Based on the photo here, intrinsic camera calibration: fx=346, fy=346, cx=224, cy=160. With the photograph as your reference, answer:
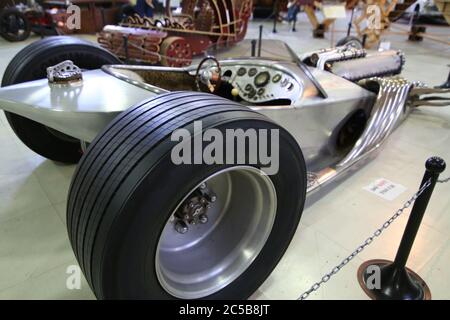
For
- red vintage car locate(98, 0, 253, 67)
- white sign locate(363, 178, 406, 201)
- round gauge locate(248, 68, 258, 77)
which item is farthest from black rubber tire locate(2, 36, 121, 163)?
red vintage car locate(98, 0, 253, 67)

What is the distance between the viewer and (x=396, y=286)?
185 centimetres

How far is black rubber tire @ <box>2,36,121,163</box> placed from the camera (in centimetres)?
244

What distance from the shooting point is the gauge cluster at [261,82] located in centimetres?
258

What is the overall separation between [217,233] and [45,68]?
5.81ft

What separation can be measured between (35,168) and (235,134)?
7.44 ft

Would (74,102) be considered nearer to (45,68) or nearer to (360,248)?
(45,68)

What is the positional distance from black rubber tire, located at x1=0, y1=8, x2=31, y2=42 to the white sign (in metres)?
8.83

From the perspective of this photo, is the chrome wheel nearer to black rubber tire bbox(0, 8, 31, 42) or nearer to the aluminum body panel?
the aluminum body panel

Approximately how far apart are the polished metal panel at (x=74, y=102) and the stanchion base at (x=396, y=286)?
161cm

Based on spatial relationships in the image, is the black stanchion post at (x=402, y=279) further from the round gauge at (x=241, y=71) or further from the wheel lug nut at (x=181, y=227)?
the round gauge at (x=241, y=71)

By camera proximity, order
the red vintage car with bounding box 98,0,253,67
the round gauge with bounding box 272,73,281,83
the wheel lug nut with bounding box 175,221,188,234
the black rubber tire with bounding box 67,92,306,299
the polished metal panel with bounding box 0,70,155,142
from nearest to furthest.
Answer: the black rubber tire with bounding box 67,92,306,299, the wheel lug nut with bounding box 175,221,188,234, the polished metal panel with bounding box 0,70,155,142, the round gauge with bounding box 272,73,281,83, the red vintage car with bounding box 98,0,253,67

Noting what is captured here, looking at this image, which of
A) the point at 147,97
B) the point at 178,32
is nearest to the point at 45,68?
the point at 147,97
